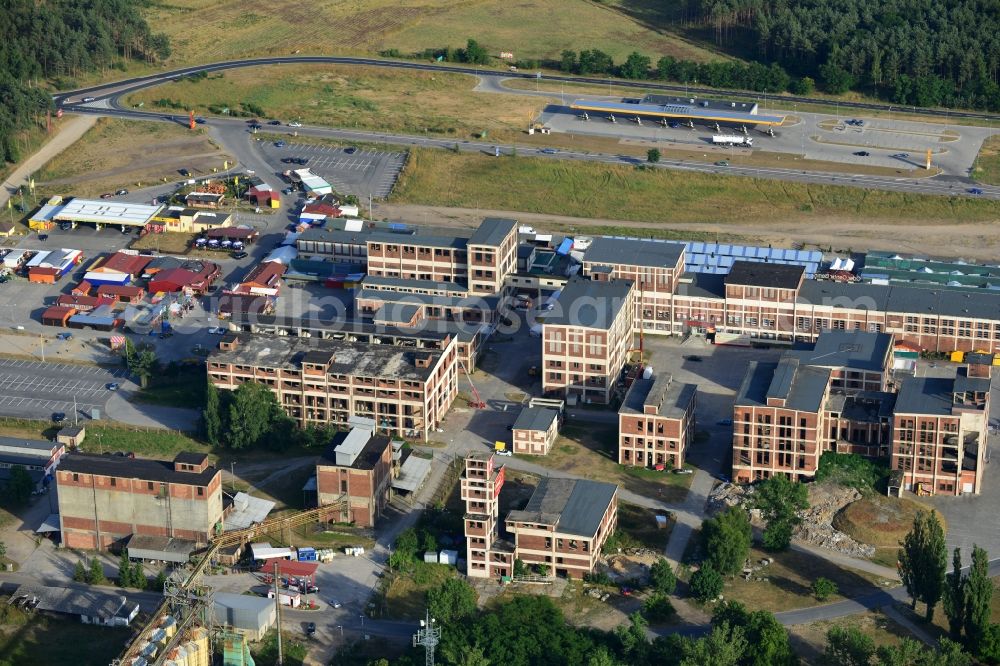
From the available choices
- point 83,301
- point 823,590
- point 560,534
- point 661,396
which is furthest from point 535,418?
point 83,301

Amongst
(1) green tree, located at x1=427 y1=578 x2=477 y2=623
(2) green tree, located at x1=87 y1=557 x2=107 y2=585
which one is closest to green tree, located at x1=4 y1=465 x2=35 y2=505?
(2) green tree, located at x1=87 y1=557 x2=107 y2=585

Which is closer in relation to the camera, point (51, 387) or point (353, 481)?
point (353, 481)

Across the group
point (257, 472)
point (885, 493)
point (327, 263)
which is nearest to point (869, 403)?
point (885, 493)

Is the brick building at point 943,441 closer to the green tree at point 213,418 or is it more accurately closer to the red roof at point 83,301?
the green tree at point 213,418

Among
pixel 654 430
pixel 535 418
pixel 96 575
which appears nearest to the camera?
pixel 96 575

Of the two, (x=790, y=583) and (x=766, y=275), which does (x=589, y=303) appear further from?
(x=790, y=583)

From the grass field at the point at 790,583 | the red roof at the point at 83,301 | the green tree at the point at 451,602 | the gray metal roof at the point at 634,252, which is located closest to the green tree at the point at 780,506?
the grass field at the point at 790,583

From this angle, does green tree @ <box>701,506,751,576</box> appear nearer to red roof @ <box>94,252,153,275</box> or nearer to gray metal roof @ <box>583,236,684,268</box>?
gray metal roof @ <box>583,236,684,268</box>
